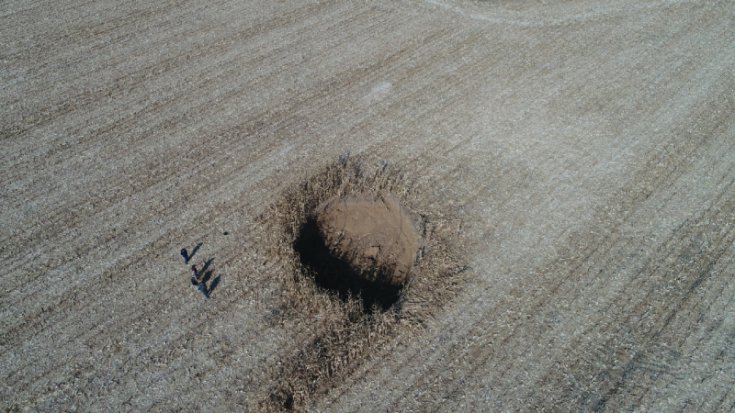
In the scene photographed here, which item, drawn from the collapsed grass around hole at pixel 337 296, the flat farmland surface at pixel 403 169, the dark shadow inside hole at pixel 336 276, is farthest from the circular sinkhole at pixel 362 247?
the flat farmland surface at pixel 403 169

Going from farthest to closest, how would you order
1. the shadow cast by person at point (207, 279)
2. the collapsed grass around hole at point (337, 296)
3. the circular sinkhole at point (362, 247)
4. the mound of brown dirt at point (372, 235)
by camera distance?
the mound of brown dirt at point (372, 235) → the circular sinkhole at point (362, 247) → the shadow cast by person at point (207, 279) → the collapsed grass around hole at point (337, 296)

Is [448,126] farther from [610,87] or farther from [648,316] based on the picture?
[648,316]

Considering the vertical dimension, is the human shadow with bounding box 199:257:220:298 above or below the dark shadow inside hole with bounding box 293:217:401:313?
above

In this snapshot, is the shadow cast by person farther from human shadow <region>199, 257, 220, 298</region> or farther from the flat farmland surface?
the flat farmland surface

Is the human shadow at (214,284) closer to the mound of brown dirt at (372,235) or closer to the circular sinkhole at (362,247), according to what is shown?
the circular sinkhole at (362,247)

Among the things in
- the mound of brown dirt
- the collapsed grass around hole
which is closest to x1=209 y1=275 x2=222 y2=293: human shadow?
the collapsed grass around hole

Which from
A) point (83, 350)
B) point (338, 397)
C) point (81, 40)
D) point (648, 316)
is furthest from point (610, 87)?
point (81, 40)
